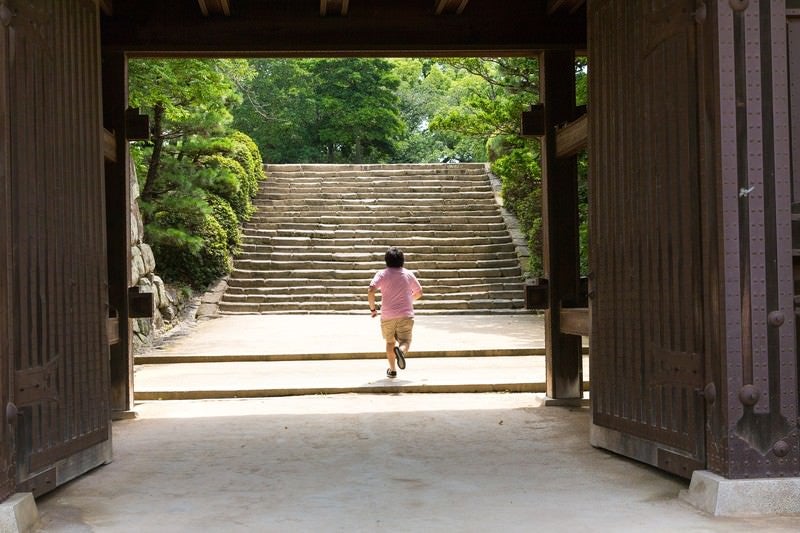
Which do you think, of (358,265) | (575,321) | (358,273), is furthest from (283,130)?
(575,321)

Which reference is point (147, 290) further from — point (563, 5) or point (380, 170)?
point (380, 170)

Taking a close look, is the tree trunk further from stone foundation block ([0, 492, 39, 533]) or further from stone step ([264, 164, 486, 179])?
stone foundation block ([0, 492, 39, 533])

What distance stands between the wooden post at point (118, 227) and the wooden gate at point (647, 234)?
4.20 m

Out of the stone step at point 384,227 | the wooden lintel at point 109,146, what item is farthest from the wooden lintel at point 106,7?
the stone step at point 384,227

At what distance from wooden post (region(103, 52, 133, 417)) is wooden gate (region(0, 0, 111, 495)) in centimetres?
183

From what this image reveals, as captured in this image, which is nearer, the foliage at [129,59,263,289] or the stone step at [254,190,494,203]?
the foliage at [129,59,263,289]

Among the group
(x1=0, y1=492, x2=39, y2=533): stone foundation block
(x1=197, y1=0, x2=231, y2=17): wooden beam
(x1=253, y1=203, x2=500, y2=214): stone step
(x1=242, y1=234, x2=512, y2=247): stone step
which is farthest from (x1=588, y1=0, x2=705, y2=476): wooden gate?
(x1=253, y1=203, x2=500, y2=214): stone step

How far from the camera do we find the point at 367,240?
19453 mm

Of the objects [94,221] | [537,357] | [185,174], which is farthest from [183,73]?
[94,221]

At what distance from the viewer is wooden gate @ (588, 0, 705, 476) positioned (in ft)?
15.2

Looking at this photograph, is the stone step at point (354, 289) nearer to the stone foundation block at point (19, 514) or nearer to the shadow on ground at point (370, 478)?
the shadow on ground at point (370, 478)

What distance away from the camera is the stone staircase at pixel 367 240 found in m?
17.1

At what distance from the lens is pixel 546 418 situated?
7293mm

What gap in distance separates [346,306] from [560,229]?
908cm
